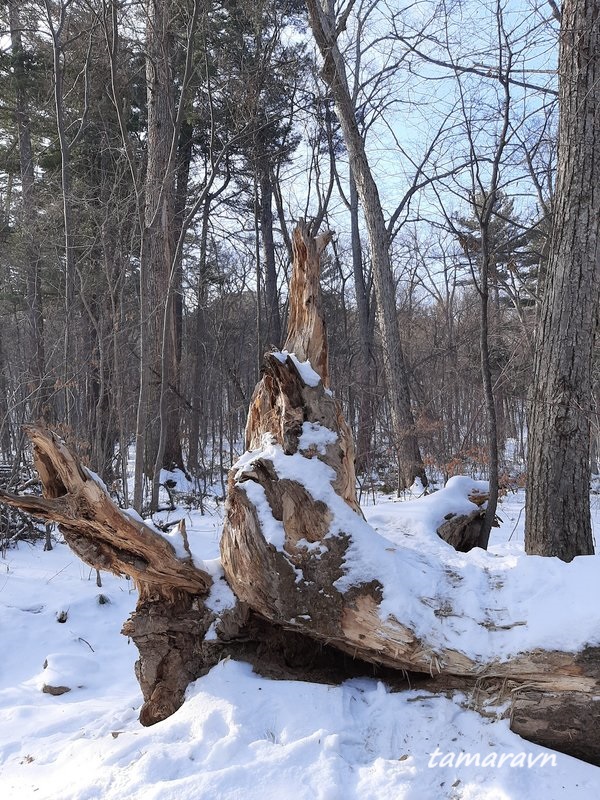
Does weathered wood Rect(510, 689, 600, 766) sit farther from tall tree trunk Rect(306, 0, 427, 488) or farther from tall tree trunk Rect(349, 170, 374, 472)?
tall tree trunk Rect(349, 170, 374, 472)

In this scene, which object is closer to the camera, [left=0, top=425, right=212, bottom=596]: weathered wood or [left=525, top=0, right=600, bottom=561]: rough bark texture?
[left=0, top=425, right=212, bottom=596]: weathered wood

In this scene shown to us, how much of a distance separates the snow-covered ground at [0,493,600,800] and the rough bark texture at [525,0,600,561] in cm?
101

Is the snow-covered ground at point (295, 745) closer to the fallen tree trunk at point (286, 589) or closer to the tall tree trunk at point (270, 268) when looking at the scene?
the fallen tree trunk at point (286, 589)

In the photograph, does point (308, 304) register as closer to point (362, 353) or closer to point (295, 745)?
point (295, 745)

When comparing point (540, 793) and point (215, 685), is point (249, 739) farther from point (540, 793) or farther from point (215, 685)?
point (540, 793)

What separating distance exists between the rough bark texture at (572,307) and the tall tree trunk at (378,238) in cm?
425

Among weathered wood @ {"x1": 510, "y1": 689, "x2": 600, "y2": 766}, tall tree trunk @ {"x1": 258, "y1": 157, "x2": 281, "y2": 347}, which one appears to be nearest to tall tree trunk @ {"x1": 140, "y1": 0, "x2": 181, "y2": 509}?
tall tree trunk @ {"x1": 258, "y1": 157, "x2": 281, "y2": 347}

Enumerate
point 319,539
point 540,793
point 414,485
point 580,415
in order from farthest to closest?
point 414,485 → point 580,415 → point 319,539 → point 540,793

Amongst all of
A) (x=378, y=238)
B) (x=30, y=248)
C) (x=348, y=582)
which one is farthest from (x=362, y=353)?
(x=348, y=582)

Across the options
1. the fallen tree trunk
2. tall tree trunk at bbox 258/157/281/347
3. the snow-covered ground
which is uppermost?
tall tree trunk at bbox 258/157/281/347

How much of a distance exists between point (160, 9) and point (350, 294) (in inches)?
619

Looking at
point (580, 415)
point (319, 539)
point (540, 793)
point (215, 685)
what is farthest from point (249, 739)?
point (580, 415)

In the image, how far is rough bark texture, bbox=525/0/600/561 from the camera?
13.5ft

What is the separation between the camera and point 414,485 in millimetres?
8688
